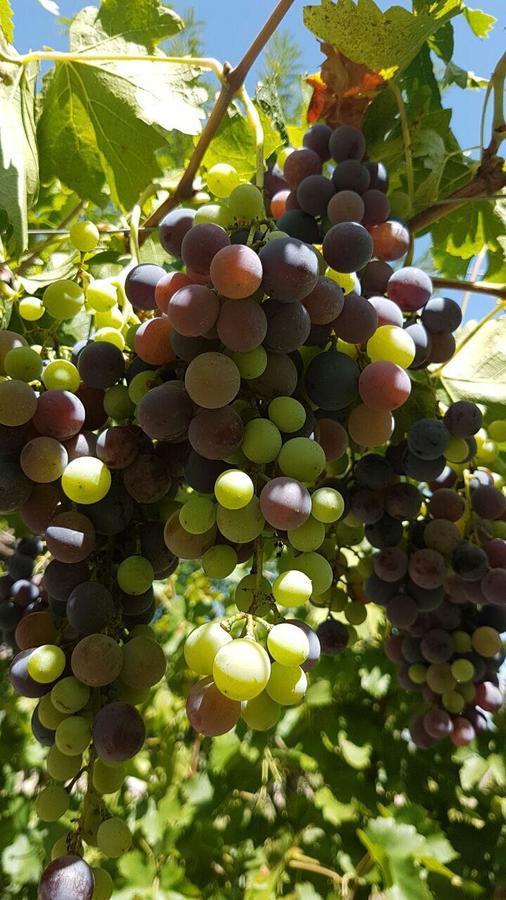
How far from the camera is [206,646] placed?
69 cm

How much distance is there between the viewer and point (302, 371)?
0.92m

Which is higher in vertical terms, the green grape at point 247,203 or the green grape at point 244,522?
the green grape at point 247,203

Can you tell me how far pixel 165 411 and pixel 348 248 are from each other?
0.38 metres

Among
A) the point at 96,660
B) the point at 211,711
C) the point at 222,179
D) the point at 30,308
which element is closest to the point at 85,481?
the point at 96,660

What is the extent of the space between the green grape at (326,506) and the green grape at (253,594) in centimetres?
10

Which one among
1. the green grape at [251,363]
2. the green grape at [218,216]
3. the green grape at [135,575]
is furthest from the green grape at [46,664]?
the green grape at [218,216]

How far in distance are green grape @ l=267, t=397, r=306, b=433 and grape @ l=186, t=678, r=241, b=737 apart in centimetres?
32

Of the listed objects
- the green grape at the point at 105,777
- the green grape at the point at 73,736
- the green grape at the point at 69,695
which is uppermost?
the green grape at the point at 69,695

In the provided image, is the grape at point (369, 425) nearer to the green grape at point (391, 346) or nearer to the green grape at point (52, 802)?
the green grape at point (391, 346)

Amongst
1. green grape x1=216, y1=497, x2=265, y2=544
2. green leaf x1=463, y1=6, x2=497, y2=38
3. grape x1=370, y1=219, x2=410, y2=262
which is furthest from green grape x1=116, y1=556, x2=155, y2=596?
green leaf x1=463, y1=6, x2=497, y2=38

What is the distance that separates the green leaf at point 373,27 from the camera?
1151 mm

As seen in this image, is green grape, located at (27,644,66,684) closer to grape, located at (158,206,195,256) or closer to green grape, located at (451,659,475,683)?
grape, located at (158,206,195,256)

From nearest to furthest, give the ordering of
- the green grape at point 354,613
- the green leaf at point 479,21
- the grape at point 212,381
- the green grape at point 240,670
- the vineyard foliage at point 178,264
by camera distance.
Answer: the green grape at point 240,670 < the grape at point 212,381 < the vineyard foliage at point 178,264 < the green grape at point 354,613 < the green leaf at point 479,21

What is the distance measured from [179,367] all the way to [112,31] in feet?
2.92
